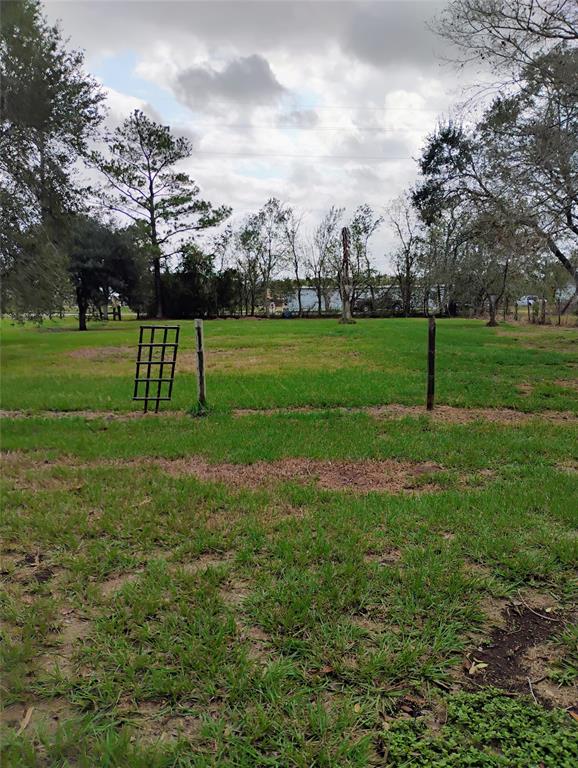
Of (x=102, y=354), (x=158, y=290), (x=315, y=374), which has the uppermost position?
(x=158, y=290)

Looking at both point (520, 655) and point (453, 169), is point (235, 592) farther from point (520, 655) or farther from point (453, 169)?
point (453, 169)

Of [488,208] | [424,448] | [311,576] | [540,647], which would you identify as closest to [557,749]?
[540,647]

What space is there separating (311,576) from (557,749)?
118 centimetres

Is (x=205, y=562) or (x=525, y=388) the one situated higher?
(x=525, y=388)

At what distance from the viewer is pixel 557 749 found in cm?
141

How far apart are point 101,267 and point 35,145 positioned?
16.2 metres

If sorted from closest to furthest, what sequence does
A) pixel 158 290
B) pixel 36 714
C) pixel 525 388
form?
pixel 36 714 < pixel 525 388 < pixel 158 290

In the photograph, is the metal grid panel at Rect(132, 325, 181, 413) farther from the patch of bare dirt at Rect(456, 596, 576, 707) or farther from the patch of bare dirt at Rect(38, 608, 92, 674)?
the patch of bare dirt at Rect(456, 596, 576, 707)

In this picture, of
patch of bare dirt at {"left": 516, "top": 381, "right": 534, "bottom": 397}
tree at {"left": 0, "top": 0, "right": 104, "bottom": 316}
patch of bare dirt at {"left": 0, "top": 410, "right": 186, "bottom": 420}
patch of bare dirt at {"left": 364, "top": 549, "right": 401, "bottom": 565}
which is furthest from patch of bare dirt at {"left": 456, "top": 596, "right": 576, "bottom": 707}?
tree at {"left": 0, "top": 0, "right": 104, "bottom": 316}

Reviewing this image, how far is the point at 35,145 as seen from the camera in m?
12.8

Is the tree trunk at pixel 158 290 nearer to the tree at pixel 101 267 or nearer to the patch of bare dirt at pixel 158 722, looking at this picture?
the tree at pixel 101 267

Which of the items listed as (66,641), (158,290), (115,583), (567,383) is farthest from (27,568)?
(158,290)

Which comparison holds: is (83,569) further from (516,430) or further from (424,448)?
(516,430)

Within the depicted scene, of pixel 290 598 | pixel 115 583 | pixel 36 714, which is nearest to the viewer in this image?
pixel 36 714
